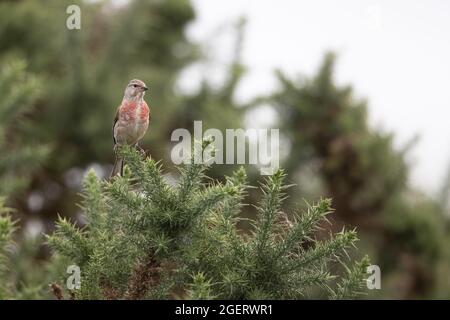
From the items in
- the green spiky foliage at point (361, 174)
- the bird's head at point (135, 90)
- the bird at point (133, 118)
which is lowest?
the bird at point (133, 118)

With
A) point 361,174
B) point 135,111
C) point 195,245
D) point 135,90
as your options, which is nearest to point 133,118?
point 135,111

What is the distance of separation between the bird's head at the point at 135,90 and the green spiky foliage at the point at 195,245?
26.7 inches

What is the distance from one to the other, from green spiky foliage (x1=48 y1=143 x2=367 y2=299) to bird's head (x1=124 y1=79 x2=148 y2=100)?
0.68m

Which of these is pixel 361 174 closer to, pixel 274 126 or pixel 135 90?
pixel 274 126

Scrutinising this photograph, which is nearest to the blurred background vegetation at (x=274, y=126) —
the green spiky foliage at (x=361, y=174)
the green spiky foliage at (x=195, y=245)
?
the green spiky foliage at (x=361, y=174)

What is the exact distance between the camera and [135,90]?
12.1ft

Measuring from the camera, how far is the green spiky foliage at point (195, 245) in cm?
272

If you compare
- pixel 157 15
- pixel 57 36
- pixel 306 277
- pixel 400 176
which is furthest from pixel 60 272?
pixel 157 15

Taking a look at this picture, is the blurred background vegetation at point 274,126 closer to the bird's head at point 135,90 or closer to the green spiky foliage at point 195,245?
the bird's head at point 135,90

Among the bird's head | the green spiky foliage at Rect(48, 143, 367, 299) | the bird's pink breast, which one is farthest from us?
the bird's pink breast

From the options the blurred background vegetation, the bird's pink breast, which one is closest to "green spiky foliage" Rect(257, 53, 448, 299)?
the blurred background vegetation

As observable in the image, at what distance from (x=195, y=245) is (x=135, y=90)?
1.22 m

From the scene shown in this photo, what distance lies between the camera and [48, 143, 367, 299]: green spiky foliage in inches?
107

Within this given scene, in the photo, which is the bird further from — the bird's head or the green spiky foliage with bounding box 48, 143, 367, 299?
the green spiky foliage with bounding box 48, 143, 367, 299
